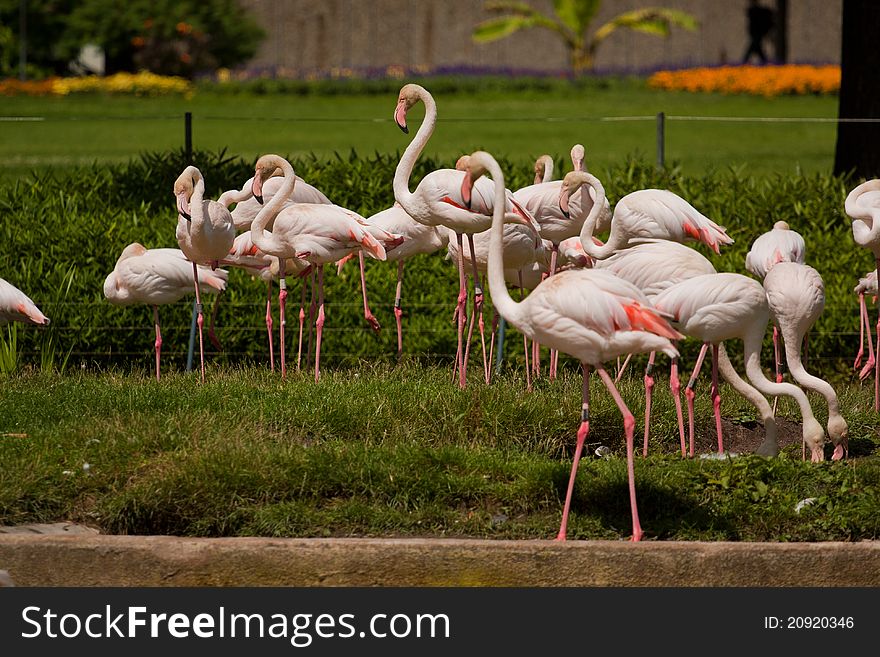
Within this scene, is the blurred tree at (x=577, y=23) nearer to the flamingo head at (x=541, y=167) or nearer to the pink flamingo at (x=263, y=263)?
the flamingo head at (x=541, y=167)

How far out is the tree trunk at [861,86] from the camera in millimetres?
12070

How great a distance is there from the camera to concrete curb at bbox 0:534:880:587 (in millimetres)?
5414

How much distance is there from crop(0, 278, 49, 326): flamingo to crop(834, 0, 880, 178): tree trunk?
24.5 feet

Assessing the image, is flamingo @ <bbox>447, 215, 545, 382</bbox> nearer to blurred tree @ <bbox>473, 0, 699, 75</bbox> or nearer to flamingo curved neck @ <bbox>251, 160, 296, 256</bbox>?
flamingo curved neck @ <bbox>251, 160, 296, 256</bbox>

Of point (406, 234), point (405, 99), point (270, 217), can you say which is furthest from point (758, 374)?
point (270, 217)

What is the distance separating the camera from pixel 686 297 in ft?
21.1

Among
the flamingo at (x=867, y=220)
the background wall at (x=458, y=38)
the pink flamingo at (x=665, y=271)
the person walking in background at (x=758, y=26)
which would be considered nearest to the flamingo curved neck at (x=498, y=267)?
the pink flamingo at (x=665, y=271)

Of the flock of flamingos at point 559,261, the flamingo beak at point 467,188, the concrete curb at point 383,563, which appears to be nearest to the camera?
the concrete curb at point 383,563

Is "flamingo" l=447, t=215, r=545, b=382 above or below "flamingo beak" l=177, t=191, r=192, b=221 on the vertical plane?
below

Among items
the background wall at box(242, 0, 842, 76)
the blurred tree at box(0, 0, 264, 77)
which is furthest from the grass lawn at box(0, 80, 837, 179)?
the background wall at box(242, 0, 842, 76)
